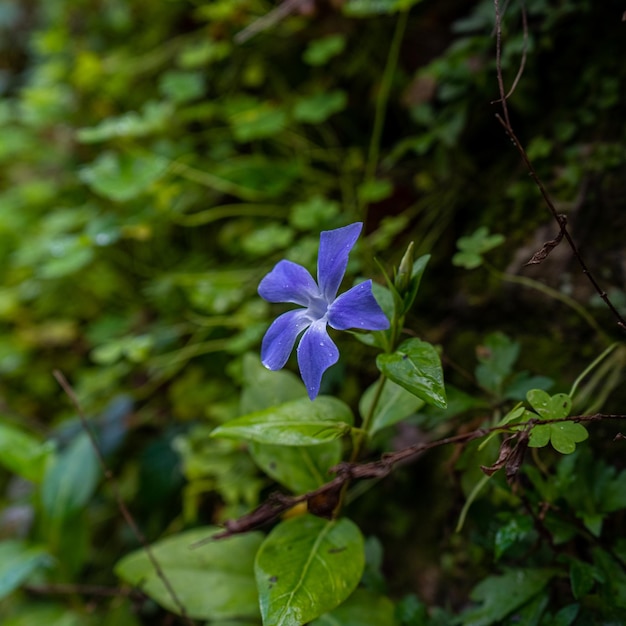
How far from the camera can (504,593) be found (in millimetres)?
811

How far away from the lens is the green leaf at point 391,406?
0.88m

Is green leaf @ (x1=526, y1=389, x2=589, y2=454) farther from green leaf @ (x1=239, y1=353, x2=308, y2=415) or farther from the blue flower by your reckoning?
green leaf @ (x1=239, y1=353, x2=308, y2=415)

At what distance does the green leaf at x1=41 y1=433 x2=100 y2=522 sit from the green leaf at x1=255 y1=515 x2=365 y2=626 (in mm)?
705

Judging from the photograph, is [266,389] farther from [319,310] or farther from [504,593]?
[504,593]

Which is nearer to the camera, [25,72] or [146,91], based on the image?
[146,91]

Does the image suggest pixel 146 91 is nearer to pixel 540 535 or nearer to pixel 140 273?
pixel 140 273

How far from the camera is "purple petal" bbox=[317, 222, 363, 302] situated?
0.69 meters

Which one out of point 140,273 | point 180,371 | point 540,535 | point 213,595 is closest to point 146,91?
point 140,273

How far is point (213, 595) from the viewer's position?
1003 mm

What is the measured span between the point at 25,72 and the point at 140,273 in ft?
5.92

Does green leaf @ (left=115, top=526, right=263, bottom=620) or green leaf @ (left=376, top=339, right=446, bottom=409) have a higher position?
green leaf @ (left=376, top=339, right=446, bottom=409)

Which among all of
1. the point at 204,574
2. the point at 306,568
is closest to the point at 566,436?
the point at 306,568

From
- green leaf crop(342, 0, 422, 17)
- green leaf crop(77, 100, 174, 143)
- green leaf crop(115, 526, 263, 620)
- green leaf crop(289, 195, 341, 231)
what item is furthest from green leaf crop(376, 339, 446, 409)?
green leaf crop(77, 100, 174, 143)

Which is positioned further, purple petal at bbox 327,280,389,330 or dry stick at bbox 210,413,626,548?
dry stick at bbox 210,413,626,548
